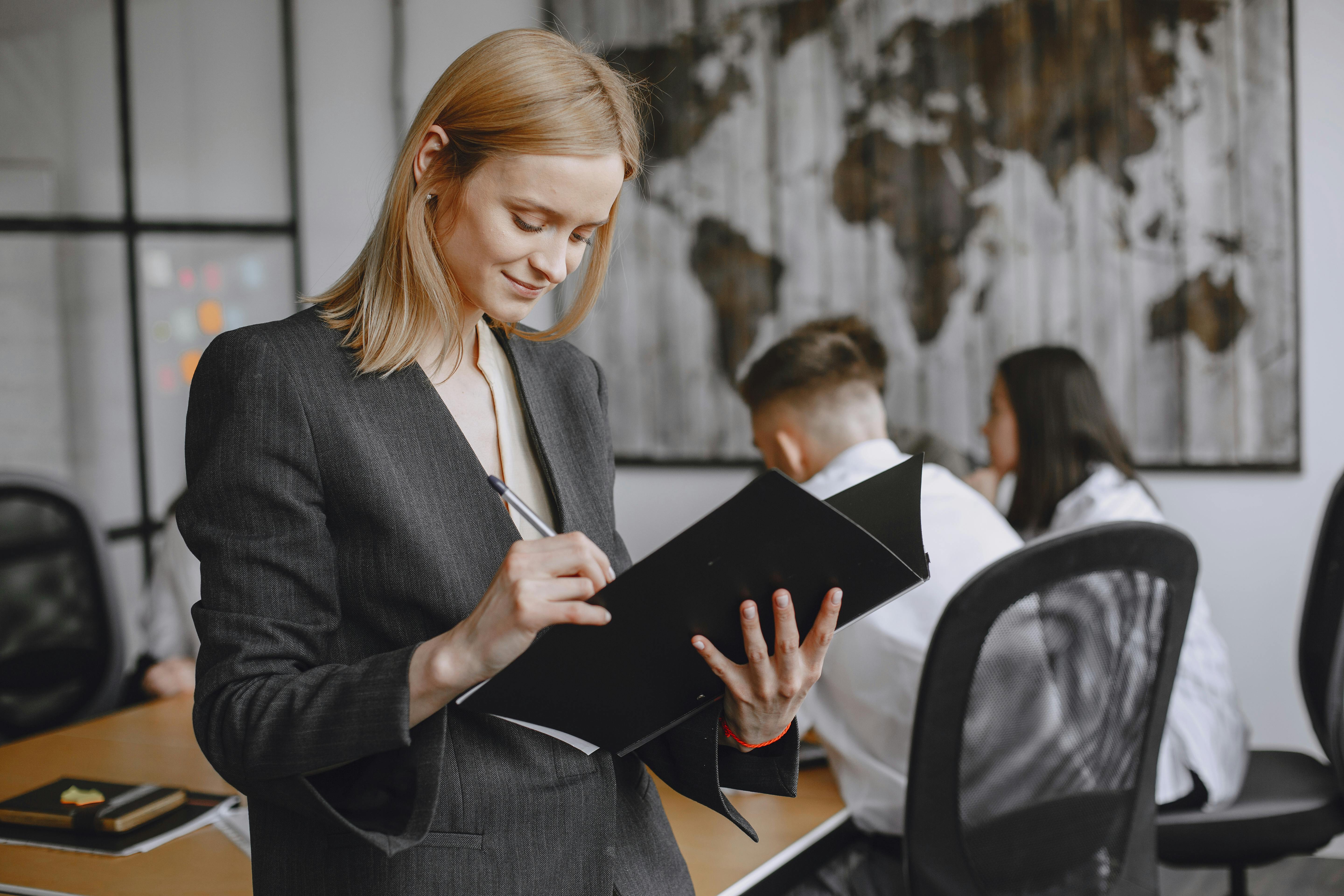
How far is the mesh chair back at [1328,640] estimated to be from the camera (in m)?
1.90

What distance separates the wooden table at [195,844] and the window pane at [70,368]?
1792 millimetres

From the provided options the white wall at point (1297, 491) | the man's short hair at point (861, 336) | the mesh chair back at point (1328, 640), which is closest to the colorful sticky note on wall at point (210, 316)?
the man's short hair at point (861, 336)

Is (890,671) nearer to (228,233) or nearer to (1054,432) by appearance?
(1054,432)

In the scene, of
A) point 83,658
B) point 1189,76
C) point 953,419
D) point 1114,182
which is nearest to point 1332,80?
point 1189,76

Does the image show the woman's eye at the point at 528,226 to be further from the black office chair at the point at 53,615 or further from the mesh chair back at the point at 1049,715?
the black office chair at the point at 53,615

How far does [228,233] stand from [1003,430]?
9.24 ft

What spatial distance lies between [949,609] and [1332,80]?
256 centimetres

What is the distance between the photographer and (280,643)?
0.78 m

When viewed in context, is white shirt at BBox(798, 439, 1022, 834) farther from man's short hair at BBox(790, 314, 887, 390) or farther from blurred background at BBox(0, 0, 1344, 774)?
blurred background at BBox(0, 0, 1344, 774)

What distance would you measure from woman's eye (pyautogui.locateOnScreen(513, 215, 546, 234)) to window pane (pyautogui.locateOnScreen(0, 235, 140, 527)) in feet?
9.63

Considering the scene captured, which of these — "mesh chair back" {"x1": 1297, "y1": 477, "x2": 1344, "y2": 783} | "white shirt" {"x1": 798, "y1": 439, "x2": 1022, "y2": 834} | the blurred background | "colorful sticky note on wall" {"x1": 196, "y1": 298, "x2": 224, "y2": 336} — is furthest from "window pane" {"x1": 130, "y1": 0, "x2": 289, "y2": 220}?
"mesh chair back" {"x1": 1297, "y1": 477, "x2": 1344, "y2": 783}

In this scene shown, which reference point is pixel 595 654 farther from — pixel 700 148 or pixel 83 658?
pixel 700 148

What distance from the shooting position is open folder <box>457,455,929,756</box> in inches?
29.7

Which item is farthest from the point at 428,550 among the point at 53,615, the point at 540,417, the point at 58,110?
the point at 58,110
